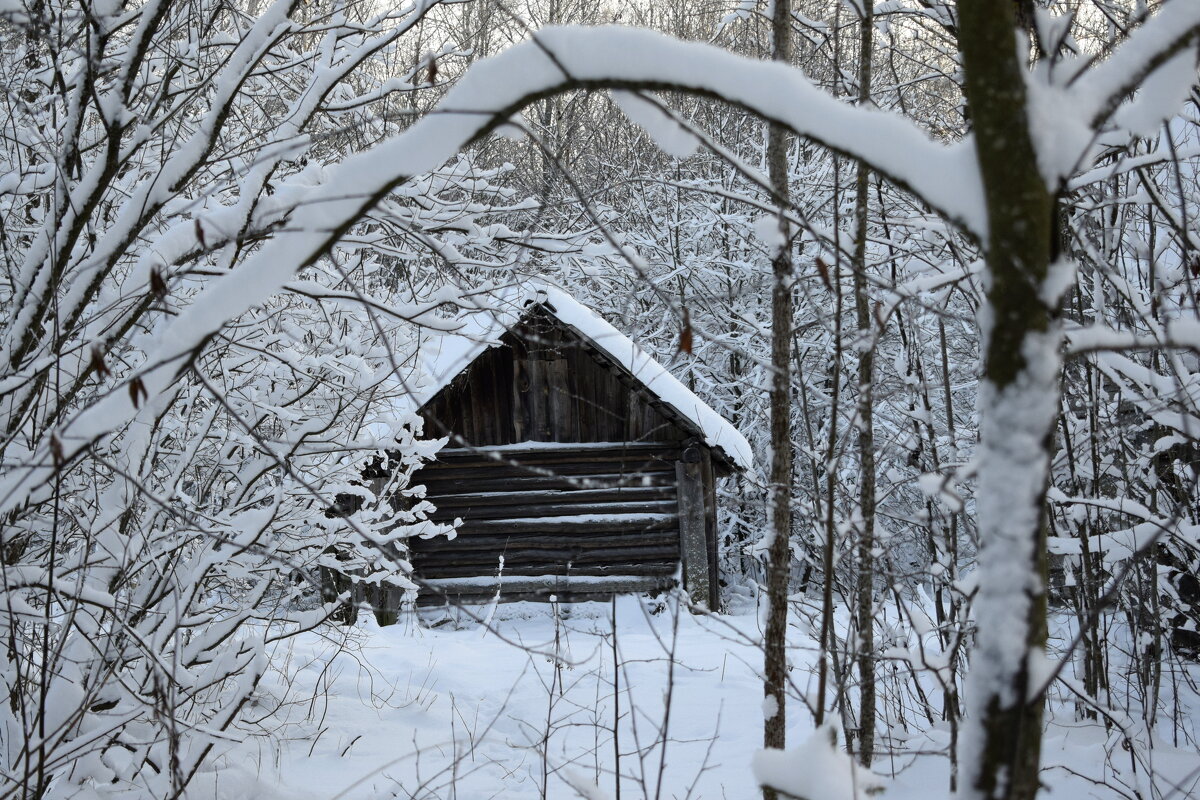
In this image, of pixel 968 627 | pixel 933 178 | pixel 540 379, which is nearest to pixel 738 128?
pixel 540 379

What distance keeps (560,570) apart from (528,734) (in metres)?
5.57

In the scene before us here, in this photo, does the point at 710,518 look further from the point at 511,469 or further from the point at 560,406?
the point at 511,469

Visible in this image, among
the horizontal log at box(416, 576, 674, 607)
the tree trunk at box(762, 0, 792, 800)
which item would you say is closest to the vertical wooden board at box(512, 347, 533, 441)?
the horizontal log at box(416, 576, 674, 607)

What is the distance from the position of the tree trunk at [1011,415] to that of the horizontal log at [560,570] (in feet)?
33.5

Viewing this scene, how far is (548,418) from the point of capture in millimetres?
10852

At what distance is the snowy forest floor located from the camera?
385 cm

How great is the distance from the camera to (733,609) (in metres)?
15.0

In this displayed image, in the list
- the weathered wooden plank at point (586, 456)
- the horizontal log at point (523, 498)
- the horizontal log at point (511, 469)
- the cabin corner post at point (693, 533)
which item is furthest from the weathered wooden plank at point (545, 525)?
the weathered wooden plank at point (586, 456)

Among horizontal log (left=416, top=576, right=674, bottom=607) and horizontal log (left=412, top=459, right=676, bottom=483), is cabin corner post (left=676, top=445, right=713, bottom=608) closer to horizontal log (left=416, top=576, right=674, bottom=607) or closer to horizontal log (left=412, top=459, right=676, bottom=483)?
horizontal log (left=412, top=459, right=676, bottom=483)

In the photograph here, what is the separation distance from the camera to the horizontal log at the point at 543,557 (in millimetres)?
11227

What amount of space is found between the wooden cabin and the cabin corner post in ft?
0.05

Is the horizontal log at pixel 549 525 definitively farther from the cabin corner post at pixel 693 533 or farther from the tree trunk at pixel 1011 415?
the tree trunk at pixel 1011 415

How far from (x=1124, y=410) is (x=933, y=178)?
5.70 meters

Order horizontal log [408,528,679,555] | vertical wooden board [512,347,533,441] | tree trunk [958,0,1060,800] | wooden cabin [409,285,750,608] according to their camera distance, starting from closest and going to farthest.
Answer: tree trunk [958,0,1060,800] → wooden cabin [409,285,750,608] → vertical wooden board [512,347,533,441] → horizontal log [408,528,679,555]
